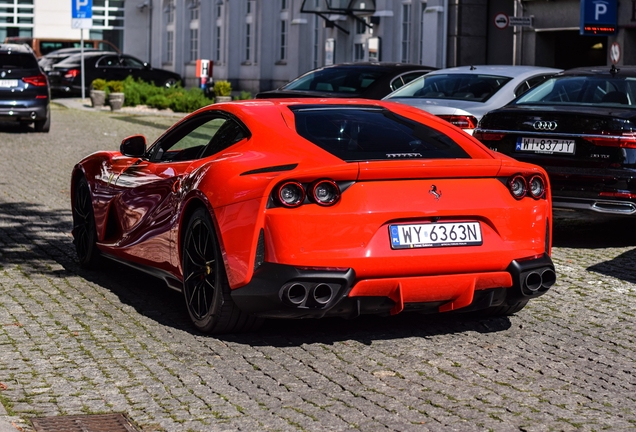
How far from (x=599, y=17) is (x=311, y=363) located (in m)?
21.3

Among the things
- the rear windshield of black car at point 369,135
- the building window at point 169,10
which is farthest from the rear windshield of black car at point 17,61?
the building window at point 169,10

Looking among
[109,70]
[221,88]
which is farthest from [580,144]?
[109,70]

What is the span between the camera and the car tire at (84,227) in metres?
8.81

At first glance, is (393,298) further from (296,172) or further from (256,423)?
(256,423)

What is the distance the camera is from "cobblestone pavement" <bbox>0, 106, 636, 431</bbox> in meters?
5.31

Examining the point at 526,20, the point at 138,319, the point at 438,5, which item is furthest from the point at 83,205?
the point at 438,5

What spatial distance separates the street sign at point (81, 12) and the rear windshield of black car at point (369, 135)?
30.4 m

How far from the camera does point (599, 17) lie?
85.6 feet

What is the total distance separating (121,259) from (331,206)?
2488mm

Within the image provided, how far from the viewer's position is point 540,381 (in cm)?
593

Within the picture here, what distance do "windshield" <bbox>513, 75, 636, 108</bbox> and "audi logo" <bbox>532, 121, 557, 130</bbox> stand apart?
747 mm

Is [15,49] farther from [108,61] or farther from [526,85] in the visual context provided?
[108,61]

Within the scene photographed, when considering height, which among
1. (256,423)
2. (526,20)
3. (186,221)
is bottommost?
(256,423)

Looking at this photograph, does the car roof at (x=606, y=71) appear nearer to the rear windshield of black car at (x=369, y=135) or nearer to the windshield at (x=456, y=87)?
the windshield at (x=456, y=87)
